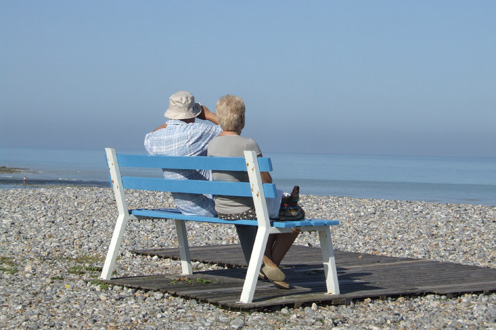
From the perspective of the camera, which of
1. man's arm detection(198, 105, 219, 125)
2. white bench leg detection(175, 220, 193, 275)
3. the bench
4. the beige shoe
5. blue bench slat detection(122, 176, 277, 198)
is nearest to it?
the bench

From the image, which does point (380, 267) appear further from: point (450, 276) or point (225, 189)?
point (225, 189)

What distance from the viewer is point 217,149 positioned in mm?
5609

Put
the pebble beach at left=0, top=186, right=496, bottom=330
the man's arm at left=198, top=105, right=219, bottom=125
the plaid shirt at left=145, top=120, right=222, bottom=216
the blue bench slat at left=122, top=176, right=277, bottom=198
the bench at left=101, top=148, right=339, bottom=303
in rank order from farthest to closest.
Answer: the man's arm at left=198, top=105, right=219, bottom=125, the plaid shirt at left=145, top=120, right=222, bottom=216, the blue bench slat at left=122, top=176, right=277, bottom=198, the bench at left=101, top=148, right=339, bottom=303, the pebble beach at left=0, top=186, right=496, bottom=330

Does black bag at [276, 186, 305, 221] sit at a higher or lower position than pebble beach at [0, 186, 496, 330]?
higher

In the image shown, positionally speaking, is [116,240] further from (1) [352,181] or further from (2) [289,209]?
(1) [352,181]

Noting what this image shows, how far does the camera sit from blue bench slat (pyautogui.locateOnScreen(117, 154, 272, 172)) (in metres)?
5.28

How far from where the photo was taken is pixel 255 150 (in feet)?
17.7

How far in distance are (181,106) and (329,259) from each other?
170 cm

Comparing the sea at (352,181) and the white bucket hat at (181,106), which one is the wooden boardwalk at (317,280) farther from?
the sea at (352,181)

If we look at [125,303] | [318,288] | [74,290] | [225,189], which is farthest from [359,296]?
[74,290]

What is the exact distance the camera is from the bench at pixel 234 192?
5160 millimetres

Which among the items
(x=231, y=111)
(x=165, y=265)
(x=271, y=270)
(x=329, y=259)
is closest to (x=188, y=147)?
(x=231, y=111)

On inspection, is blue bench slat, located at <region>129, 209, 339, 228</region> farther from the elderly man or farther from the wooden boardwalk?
the wooden boardwalk

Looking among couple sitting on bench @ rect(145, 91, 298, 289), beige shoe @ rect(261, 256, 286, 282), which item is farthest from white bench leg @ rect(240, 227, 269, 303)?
beige shoe @ rect(261, 256, 286, 282)
